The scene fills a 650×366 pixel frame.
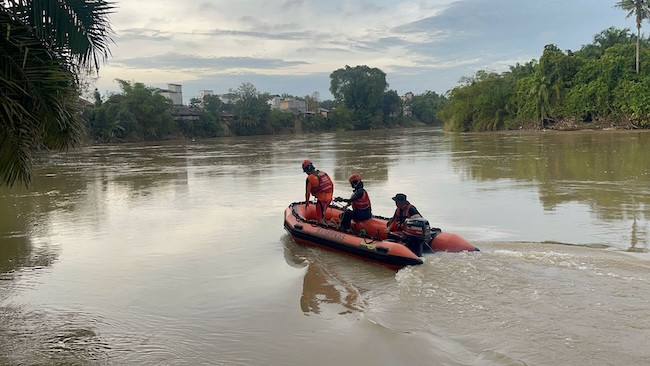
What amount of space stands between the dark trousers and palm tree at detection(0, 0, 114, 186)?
4.30 m

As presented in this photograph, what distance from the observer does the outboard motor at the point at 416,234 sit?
731cm

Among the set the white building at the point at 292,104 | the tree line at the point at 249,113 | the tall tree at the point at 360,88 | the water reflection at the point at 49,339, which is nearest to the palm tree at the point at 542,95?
the tree line at the point at 249,113

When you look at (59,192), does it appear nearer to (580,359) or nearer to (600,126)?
(580,359)

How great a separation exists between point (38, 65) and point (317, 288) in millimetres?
3972

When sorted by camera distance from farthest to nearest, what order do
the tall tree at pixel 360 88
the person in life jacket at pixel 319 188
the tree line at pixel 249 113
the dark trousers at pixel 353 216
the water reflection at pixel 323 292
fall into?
1. the tall tree at pixel 360 88
2. the tree line at pixel 249 113
3. the person in life jacket at pixel 319 188
4. the dark trousers at pixel 353 216
5. the water reflection at pixel 323 292

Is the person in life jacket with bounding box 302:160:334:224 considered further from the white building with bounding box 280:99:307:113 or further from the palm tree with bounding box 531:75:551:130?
the white building with bounding box 280:99:307:113

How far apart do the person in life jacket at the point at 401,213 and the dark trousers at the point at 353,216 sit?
0.58 metres

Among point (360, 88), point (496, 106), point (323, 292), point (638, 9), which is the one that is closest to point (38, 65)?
point (323, 292)

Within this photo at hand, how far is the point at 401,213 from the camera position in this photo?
314 inches

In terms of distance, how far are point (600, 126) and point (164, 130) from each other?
1674 inches

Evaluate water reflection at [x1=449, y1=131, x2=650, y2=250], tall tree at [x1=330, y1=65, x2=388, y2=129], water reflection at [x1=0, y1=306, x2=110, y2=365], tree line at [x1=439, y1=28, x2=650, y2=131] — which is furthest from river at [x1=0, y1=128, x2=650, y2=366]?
tall tree at [x1=330, y1=65, x2=388, y2=129]

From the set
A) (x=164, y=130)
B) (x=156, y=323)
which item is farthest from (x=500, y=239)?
(x=164, y=130)

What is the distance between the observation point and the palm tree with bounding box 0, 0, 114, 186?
509 centimetres

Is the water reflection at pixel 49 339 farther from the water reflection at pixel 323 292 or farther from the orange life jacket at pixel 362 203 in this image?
the orange life jacket at pixel 362 203
